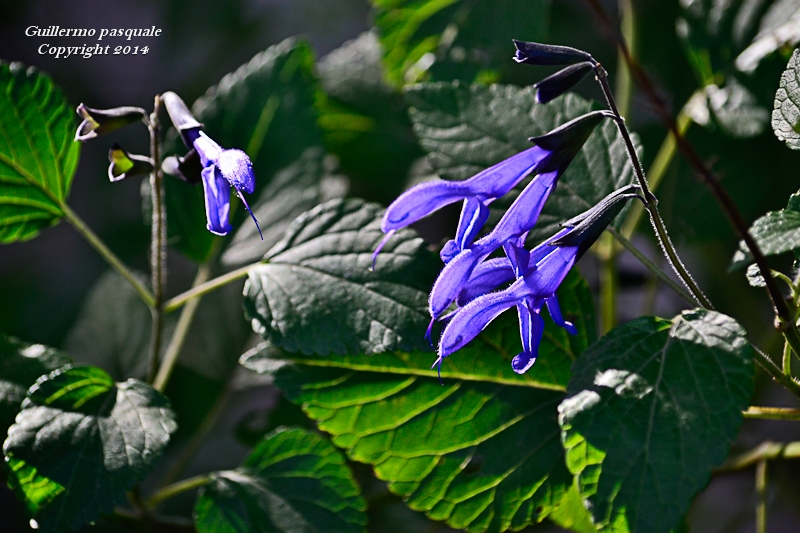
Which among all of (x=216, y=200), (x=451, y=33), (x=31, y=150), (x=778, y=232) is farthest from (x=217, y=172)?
(x=451, y=33)

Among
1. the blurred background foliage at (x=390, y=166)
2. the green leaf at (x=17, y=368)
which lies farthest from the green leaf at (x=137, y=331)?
the green leaf at (x=17, y=368)

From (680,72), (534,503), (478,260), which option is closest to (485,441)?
(534,503)

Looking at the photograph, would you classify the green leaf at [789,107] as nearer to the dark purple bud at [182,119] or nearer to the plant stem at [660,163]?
the plant stem at [660,163]

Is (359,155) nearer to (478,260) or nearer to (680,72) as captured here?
(680,72)

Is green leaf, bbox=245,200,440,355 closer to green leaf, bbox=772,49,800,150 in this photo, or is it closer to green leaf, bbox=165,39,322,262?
green leaf, bbox=165,39,322,262

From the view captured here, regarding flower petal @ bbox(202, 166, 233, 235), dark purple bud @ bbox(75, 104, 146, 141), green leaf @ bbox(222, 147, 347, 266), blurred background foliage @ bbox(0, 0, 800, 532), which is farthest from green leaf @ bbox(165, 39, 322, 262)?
flower petal @ bbox(202, 166, 233, 235)

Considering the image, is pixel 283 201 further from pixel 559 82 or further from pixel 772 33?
pixel 772 33
